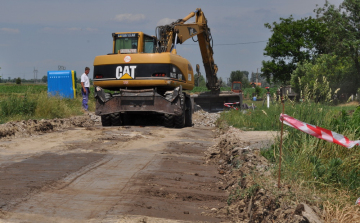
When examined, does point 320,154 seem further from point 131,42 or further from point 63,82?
point 63,82

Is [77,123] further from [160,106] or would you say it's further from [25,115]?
[160,106]

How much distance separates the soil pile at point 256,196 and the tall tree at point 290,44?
2122 inches

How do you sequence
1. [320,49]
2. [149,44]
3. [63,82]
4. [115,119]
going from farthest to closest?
1. [320,49]
2. [63,82]
3. [149,44]
4. [115,119]

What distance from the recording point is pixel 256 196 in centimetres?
534

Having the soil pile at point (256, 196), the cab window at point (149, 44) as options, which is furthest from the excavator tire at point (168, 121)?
the soil pile at point (256, 196)

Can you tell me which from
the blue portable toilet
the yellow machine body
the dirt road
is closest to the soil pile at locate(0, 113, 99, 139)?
the dirt road

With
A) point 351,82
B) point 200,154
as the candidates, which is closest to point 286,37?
point 351,82

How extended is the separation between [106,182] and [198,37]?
16.9 metres

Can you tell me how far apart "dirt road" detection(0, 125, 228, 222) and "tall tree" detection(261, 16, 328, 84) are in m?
51.4

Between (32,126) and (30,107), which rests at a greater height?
(30,107)

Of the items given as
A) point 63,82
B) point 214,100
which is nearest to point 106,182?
point 63,82

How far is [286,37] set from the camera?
2397 inches

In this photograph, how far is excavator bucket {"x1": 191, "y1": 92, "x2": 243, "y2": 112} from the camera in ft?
87.8

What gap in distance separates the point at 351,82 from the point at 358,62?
2.44m
